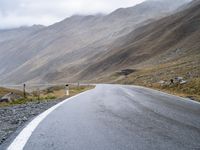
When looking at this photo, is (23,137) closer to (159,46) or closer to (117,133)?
(117,133)

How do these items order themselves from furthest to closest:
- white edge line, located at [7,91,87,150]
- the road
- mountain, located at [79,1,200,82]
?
1. mountain, located at [79,1,200,82]
2. white edge line, located at [7,91,87,150]
3. the road

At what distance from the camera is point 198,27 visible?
488ft

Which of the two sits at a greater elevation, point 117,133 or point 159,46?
point 159,46

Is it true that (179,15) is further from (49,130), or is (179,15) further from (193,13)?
(49,130)

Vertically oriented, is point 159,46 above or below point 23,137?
above

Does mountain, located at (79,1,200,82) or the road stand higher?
mountain, located at (79,1,200,82)

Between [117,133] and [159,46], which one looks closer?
[117,133]

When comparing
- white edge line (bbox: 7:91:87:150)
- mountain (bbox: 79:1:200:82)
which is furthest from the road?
mountain (bbox: 79:1:200:82)

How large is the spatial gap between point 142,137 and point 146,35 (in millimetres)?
179645

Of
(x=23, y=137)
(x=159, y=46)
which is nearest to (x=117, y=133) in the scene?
(x=23, y=137)

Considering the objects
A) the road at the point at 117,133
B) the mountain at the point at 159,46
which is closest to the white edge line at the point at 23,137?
the road at the point at 117,133

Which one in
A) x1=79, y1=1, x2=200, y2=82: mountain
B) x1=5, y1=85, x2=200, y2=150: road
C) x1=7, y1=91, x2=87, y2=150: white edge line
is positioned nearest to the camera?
x1=5, y1=85, x2=200, y2=150: road

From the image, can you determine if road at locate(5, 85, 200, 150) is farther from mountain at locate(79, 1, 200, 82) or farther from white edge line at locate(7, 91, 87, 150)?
mountain at locate(79, 1, 200, 82)

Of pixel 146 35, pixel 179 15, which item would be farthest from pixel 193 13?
pixel 146 35
